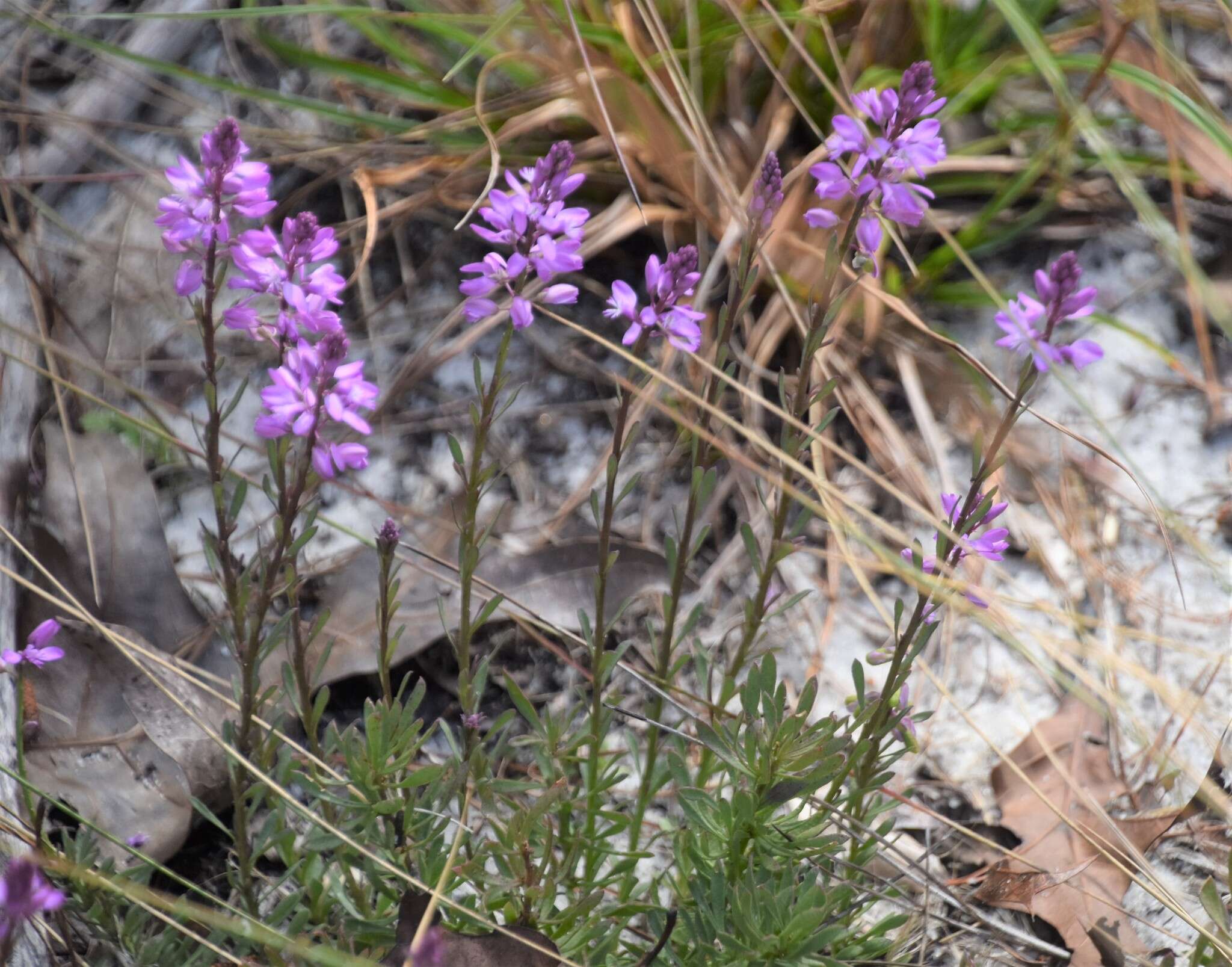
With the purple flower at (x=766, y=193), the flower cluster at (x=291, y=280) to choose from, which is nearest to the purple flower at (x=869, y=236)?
the purple flower at (x=766, y=193)

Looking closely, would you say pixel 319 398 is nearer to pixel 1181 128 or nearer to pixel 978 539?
pixel 978 539

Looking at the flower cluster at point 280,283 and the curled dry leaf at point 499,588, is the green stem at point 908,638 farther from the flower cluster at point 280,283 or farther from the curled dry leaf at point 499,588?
the flower cluster at point 280,283

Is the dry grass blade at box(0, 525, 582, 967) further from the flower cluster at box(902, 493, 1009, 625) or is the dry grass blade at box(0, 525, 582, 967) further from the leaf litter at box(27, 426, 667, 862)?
the flower cluster at box(902, 493, 1009, 625)

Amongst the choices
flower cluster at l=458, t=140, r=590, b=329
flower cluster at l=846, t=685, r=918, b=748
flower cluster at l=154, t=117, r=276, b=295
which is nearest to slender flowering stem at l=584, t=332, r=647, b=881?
flower cluster at l=458, t=140, r=590, b=329

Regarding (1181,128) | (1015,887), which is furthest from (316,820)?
(1181,128)

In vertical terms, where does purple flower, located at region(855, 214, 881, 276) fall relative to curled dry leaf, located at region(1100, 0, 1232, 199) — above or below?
above

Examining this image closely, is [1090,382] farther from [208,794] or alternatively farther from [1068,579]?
[208,794]
